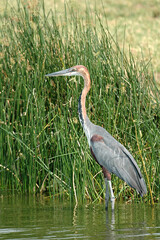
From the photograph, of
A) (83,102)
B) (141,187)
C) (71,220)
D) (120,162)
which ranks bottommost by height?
(71,220)

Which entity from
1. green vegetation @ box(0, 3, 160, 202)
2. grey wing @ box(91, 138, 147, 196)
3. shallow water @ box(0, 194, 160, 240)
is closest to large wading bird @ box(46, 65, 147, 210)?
grey wing @ box(91, 138, 147, 196)

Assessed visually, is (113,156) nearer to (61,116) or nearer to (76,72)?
(61,116)

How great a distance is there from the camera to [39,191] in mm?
6434

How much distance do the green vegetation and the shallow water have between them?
27 centimetres

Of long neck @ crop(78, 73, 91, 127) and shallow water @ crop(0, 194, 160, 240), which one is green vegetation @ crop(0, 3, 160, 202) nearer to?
long neck @ crop(78, 73, 91, 127)

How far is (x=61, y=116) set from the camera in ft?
20.0

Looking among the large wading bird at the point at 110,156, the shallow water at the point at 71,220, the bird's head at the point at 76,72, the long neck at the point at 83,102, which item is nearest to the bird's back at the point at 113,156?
the large wading bird at the point at 110,156

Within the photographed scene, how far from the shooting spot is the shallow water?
452 centimetres

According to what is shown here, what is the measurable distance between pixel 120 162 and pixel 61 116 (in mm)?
841

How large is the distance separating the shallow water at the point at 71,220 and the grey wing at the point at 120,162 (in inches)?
11.6

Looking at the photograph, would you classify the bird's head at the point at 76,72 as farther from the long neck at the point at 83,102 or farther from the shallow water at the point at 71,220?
the shallow water at the point at 71,220

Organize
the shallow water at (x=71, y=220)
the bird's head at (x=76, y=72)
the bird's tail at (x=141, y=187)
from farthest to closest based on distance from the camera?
the bird's head at (x=76, y=72), the bird's tail at (x=141, y=187), the shallow water at (x=71, y=220)

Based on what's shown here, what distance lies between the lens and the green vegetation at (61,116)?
20.0 ft

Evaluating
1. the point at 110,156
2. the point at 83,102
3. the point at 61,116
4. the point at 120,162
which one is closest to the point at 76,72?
the point at 83,102
